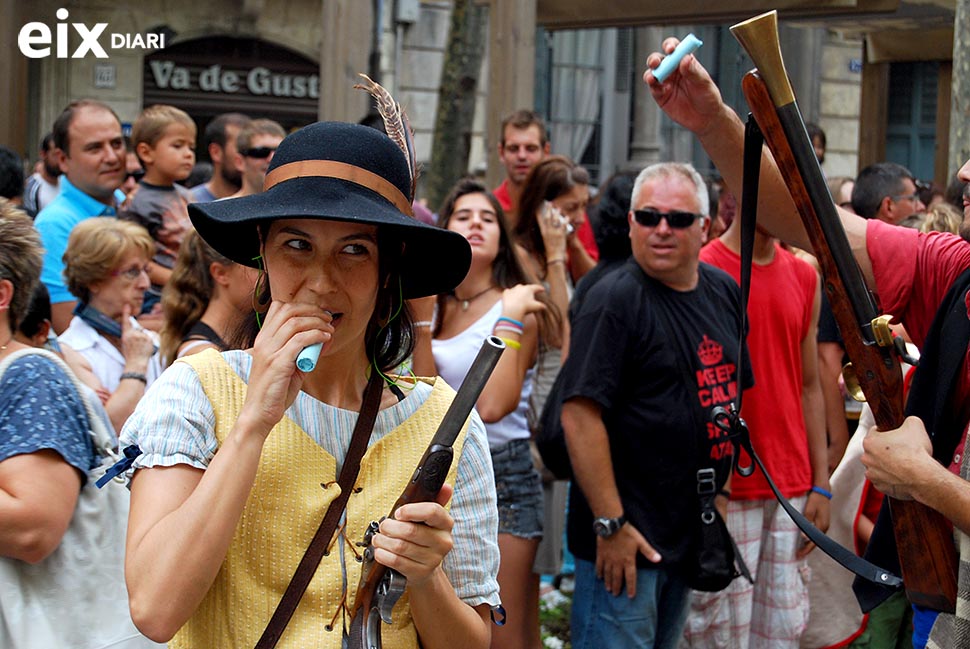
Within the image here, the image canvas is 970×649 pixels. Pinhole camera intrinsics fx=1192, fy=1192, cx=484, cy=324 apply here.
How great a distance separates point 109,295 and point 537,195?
233 centimetres

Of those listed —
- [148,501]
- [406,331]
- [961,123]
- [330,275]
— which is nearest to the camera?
[148,501]

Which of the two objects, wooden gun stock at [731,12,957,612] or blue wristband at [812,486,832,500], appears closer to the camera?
wooden gun stock at [731,12,957,612]

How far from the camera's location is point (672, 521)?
14.0 ft

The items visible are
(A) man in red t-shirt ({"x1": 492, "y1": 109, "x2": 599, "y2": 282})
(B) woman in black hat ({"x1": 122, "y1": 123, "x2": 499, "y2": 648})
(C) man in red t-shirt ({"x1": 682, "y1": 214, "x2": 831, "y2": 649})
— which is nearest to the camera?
(B) woman in black hat ({"x1": 122, "y1": 123, "x2": 499, "y2": 648})

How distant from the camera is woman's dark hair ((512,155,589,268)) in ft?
20.1

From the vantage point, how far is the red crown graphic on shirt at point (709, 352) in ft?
→ 14.2

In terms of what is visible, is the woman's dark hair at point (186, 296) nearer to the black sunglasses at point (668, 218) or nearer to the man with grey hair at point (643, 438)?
the man with grey hair at point (643, 438)

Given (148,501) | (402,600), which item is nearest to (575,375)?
(402,600)

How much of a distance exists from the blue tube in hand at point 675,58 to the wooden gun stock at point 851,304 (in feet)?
0.40

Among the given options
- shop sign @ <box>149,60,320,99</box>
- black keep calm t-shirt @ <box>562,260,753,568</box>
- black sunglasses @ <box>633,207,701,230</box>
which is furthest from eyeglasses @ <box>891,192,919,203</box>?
shop sign @ <box>149,60,320,99</box>

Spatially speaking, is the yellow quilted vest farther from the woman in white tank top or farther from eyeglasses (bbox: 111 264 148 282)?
eyeglasses (bbox: 111 264 148 282)

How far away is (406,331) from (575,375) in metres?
1.89

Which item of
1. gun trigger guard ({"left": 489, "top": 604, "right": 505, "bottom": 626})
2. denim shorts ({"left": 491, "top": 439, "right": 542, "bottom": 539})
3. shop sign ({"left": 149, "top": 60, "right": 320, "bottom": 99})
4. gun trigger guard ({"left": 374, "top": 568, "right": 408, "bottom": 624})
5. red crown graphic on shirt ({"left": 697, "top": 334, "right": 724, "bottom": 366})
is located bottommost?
denim shorts ({"left": 491, "top": 439, "right": 542, "bottom": 539})

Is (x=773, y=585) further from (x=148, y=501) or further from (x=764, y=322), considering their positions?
(x=148, y=501)
